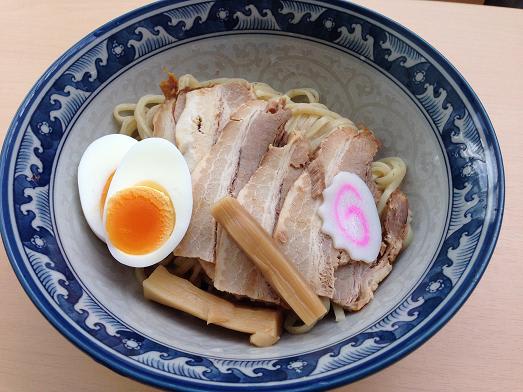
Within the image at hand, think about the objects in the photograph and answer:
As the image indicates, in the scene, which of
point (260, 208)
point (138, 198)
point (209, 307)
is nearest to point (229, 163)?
point (260, 208)

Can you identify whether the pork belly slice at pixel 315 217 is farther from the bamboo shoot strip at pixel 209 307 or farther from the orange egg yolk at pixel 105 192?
the orange egg yolk at pixel 105 192

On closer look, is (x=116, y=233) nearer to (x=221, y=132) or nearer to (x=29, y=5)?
(x=221, y=132)

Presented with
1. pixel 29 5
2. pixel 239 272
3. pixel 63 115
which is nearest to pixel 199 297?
pixel 239 272

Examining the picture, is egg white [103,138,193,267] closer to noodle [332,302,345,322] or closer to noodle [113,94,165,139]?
noodle [113,94,165,139]

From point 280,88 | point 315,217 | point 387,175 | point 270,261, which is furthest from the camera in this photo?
point 280,88

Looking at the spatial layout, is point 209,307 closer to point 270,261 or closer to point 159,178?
point 270,261

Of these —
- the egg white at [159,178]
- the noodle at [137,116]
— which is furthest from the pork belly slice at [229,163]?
the noodle at [137,116]
